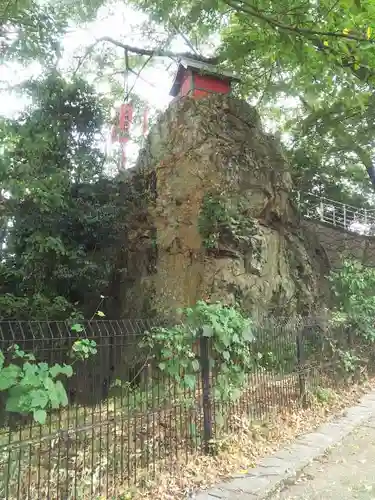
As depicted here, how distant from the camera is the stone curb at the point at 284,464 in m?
4.18

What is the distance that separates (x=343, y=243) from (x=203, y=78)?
997 centimetres

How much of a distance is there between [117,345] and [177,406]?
1.08 m

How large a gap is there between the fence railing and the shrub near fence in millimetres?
15787

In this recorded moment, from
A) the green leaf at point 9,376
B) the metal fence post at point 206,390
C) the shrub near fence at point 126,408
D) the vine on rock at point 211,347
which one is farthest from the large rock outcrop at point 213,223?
the green leaf at point 9,376

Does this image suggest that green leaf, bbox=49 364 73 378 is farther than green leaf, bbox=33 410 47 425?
Yes

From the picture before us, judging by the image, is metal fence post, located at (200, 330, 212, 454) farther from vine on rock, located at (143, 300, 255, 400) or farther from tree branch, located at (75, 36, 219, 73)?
tree branch, located at (75, 36, 219, 73)

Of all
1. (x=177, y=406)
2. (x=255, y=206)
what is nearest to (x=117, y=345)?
(x=177, y=406)

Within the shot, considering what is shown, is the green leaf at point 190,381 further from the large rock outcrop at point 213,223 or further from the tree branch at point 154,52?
the tree branch at point 154,52

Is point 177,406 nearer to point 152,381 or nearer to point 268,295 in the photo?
point 152,381

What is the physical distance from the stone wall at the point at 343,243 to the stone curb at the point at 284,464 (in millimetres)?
12869

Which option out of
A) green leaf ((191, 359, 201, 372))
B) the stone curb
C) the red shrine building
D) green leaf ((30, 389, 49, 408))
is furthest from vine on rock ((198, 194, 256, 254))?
green leaf ((30, 389, 49, 408))

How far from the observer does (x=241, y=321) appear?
552cm

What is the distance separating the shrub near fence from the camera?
3.52 metres

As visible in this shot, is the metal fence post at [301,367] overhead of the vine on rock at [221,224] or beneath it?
beneath
